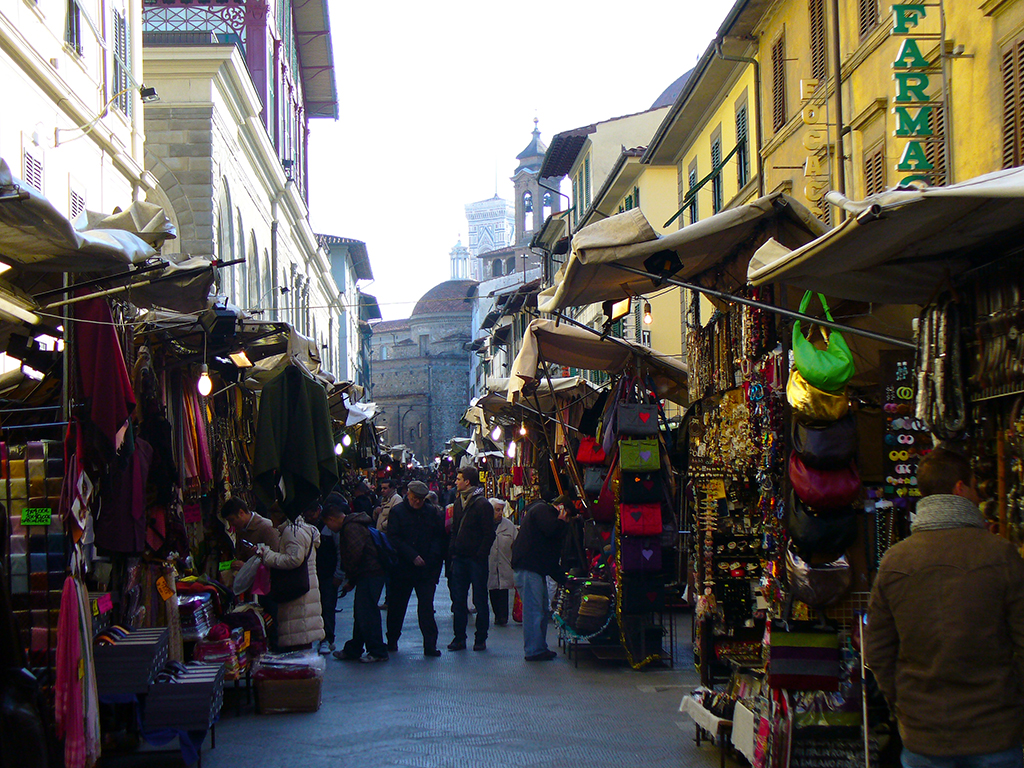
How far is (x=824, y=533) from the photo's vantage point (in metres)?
5.71

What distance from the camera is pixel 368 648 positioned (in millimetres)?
11031

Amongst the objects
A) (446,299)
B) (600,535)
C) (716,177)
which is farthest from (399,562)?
(446,299)

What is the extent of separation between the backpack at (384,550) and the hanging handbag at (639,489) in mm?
2656

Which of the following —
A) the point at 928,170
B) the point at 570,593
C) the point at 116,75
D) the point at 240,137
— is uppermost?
the point at 240,137

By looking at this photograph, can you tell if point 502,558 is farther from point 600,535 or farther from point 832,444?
point 832,444

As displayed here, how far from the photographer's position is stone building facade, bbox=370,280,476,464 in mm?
88250

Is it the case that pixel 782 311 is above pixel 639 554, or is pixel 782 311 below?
above

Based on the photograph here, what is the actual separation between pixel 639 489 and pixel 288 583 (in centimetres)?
319

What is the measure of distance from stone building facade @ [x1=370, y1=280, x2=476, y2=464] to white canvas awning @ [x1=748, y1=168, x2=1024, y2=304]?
8131cm

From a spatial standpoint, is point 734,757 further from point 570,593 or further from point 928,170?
point 928,170

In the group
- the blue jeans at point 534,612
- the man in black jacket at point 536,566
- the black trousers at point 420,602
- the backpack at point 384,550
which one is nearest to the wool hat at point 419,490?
the backpack at point 384,550

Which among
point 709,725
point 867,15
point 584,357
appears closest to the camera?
point 709,725

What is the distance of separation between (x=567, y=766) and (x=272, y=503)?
322 cm

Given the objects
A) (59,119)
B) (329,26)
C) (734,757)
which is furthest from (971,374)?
(329,26)
